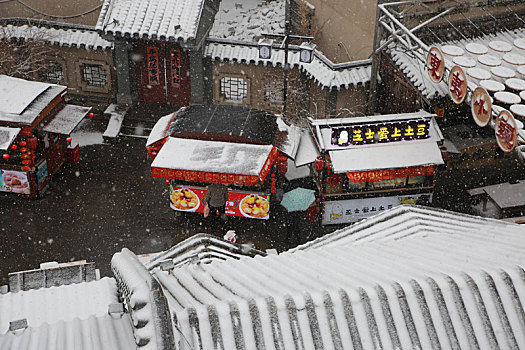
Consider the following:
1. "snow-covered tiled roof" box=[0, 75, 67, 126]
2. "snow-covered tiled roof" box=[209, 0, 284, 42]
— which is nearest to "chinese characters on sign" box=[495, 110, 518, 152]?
"snow-covered tiled roof" box=[0, 75, 67, 126]

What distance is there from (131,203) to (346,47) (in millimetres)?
11361

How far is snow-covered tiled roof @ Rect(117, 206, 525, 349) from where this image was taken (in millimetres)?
5902

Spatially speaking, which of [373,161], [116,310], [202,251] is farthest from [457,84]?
[116,310]

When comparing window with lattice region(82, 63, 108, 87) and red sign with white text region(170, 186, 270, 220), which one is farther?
window with lattice region(82, 63, 108, 87)

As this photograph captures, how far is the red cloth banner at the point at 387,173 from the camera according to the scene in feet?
59.0

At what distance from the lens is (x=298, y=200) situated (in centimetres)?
1697

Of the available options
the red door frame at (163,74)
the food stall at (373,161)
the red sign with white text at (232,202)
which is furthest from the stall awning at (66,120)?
the food stall at (373,161)

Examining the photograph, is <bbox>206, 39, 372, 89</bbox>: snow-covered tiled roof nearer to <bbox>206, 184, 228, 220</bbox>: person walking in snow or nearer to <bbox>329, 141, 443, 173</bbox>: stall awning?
<bbox>329, 141, 443, 173</bbox>: stall awning

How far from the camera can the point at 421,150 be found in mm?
18281

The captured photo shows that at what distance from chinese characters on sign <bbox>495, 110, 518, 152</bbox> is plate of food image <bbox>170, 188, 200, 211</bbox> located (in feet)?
31.5

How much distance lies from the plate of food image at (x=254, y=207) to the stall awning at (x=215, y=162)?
74cm

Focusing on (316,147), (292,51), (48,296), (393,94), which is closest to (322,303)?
(48,296)

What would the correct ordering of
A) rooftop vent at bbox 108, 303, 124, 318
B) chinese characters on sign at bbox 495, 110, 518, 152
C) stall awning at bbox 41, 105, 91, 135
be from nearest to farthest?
rooftop vent at bbox 108, 303, 124, 318, chinese characters on sign at bbox 495, 110, 518, 152, stall awning at bbox 41, 105, 91, 135

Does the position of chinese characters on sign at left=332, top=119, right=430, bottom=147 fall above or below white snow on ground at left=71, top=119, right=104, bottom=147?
above
